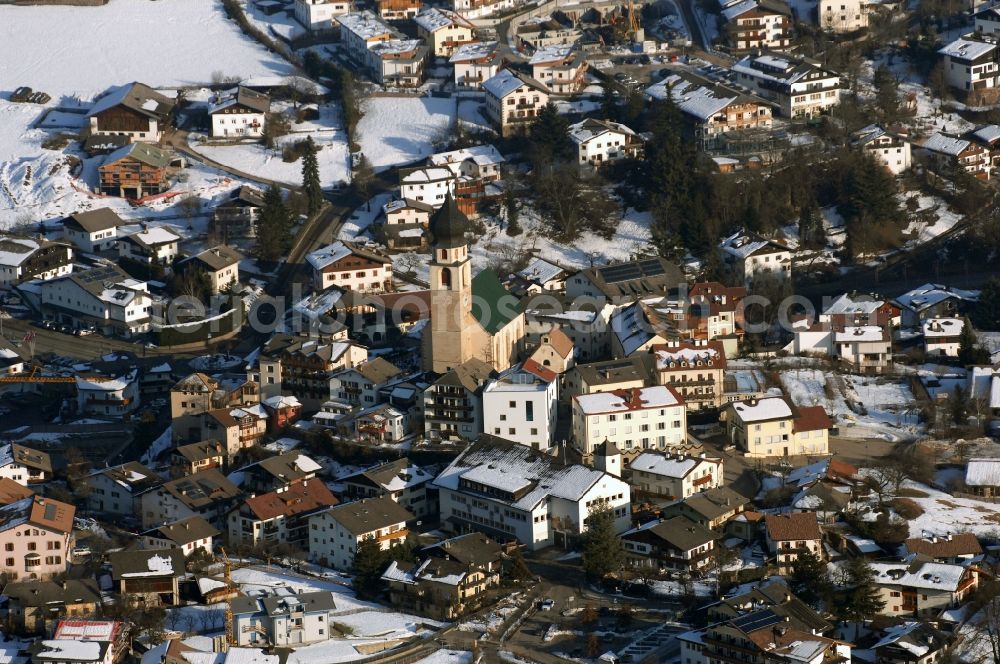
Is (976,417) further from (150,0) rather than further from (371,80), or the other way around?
(150,0)

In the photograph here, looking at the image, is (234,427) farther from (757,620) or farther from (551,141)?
(551,141)

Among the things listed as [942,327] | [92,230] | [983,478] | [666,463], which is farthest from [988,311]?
[92,230]

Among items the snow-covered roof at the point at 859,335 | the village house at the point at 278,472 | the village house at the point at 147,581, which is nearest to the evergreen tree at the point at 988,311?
the snow-covered roof at the point at 859,335

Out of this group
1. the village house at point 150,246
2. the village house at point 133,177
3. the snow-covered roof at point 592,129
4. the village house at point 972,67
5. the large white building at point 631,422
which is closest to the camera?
the large white building at point 631,422

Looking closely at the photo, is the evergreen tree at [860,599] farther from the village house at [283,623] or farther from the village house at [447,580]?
the village house at [283,623]

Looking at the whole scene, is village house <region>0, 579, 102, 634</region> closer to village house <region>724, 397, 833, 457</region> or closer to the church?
the church

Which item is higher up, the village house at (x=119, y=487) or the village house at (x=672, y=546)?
the village house at (x=672, y=546)
